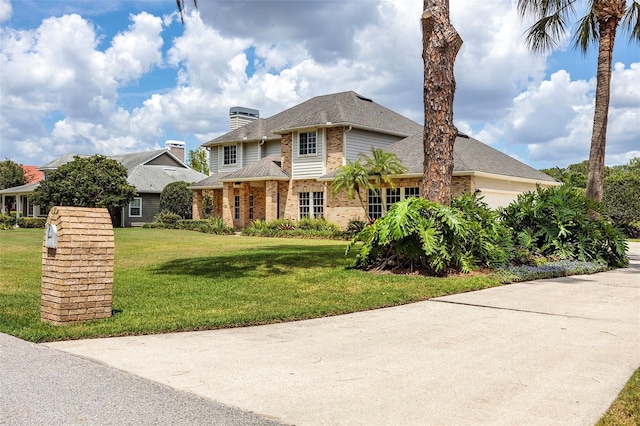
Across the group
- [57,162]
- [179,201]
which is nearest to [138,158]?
[57,162]

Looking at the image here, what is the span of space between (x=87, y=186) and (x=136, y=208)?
657cm

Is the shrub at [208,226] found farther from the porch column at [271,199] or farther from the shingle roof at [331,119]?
the shingle roof at [331,119]

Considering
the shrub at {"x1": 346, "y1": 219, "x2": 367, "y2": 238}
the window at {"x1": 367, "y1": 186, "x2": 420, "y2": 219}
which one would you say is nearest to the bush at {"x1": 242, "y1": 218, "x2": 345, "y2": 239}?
the shrub at {"x1": 346, "y1": 219, "x2": 367, "y2": 238}

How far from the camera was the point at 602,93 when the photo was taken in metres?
16.3

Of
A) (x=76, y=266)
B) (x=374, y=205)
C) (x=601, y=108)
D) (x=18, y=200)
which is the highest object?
(x=601, y=108)

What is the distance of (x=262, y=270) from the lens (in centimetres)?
1258

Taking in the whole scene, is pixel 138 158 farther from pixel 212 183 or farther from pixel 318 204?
pixel 318 204

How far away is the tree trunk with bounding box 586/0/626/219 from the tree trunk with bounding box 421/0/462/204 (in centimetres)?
622

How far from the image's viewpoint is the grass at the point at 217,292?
695cm

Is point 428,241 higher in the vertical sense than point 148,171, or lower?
lower

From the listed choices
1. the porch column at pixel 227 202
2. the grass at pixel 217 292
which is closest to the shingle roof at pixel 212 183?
the porch column at pixel 227 202

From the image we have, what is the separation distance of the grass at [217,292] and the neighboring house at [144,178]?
84.5 ft

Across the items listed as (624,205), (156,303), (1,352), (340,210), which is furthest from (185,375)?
(624,205)

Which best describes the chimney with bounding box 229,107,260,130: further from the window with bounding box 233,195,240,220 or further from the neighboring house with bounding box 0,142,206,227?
the neighboring house with bounding box 0,142,206,227
